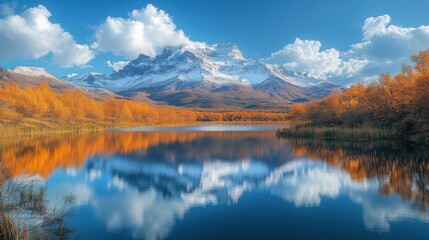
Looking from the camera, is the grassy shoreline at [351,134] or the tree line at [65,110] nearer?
the grassy shoreline at [351,134]

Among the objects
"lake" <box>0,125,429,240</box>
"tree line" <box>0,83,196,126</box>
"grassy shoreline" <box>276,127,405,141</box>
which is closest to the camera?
"lake" <box>0,125,429,240</box>

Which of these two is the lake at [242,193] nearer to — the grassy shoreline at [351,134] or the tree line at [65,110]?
the grassy shoreline at [351,134]

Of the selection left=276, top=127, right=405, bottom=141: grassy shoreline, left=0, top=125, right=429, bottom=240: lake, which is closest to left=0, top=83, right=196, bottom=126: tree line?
left=0, top=125, right=429, bottom=240: lake

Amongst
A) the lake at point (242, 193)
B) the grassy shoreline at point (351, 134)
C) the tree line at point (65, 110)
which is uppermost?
the tree line at point (65, 110)

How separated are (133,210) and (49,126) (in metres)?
55.6

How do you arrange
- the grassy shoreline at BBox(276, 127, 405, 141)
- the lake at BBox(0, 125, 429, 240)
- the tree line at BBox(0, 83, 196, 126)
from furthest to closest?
the tree line at BBox(0, 83, 196, 126), the grassy shoreline at BBox(276, 127, 405, 141), the lake at BBox(0, 125, 429, 240)

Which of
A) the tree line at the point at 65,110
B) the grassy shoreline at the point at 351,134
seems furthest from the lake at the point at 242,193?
the tree line at the point at 65,110

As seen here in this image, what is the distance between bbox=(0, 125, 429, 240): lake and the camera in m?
10.9

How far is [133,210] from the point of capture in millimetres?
13195

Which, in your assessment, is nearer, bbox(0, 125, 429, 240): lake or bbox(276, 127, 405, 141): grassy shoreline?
bbox(0, 125, 429, 240): lake

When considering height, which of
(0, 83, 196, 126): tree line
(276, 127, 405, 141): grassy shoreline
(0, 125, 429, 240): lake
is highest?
(0, 83, 196, 126): tree line

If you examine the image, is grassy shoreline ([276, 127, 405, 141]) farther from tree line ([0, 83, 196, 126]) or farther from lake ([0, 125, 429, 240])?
tree line ([0, 83, 196, 126])

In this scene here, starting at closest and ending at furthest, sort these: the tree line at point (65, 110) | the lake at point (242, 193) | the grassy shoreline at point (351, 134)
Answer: the lake at point (242, 193), the grassy shoreline at point (351, 134), the tree line at point (65, 110)

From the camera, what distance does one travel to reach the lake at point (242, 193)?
1091 centimetres
